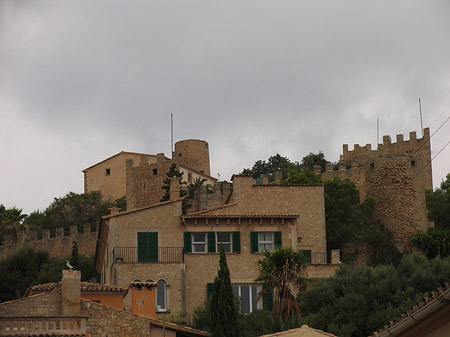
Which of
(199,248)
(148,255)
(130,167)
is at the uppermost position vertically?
(130,167)

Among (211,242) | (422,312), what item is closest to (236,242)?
(211,242)

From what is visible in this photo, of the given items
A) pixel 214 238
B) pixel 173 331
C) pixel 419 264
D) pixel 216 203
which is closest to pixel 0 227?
pixel 216 203

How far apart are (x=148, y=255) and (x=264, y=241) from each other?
4736 mm

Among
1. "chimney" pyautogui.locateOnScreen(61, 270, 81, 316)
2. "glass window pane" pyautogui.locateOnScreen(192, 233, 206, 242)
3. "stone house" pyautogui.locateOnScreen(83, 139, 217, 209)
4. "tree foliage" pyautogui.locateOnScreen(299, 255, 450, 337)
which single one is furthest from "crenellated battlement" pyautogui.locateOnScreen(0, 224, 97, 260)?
"chimney" pyautogui.locateOnScreen(61, 270, 81, 316)

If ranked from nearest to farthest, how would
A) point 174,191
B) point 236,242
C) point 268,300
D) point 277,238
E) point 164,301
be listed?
1. point 268,300
2. point 164,301
3. point 236,242
4. point 277,238
5. point 174,191

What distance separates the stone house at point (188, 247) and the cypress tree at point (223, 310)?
22.7 feet

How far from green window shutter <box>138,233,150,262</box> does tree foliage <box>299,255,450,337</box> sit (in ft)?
22.5

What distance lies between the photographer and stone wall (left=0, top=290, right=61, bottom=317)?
90.0 ft

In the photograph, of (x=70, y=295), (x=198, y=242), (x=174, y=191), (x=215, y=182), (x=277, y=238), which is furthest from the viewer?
(x=215, y=182)

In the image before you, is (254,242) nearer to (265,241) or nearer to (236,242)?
(265,241)

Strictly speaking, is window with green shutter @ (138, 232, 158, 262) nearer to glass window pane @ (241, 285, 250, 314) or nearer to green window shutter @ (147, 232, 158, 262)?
green window shutter @ (147, 232, 158, 262)

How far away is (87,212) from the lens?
256 ft

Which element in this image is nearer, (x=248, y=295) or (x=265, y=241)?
(x=248, y=295)

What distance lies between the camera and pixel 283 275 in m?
36.2
